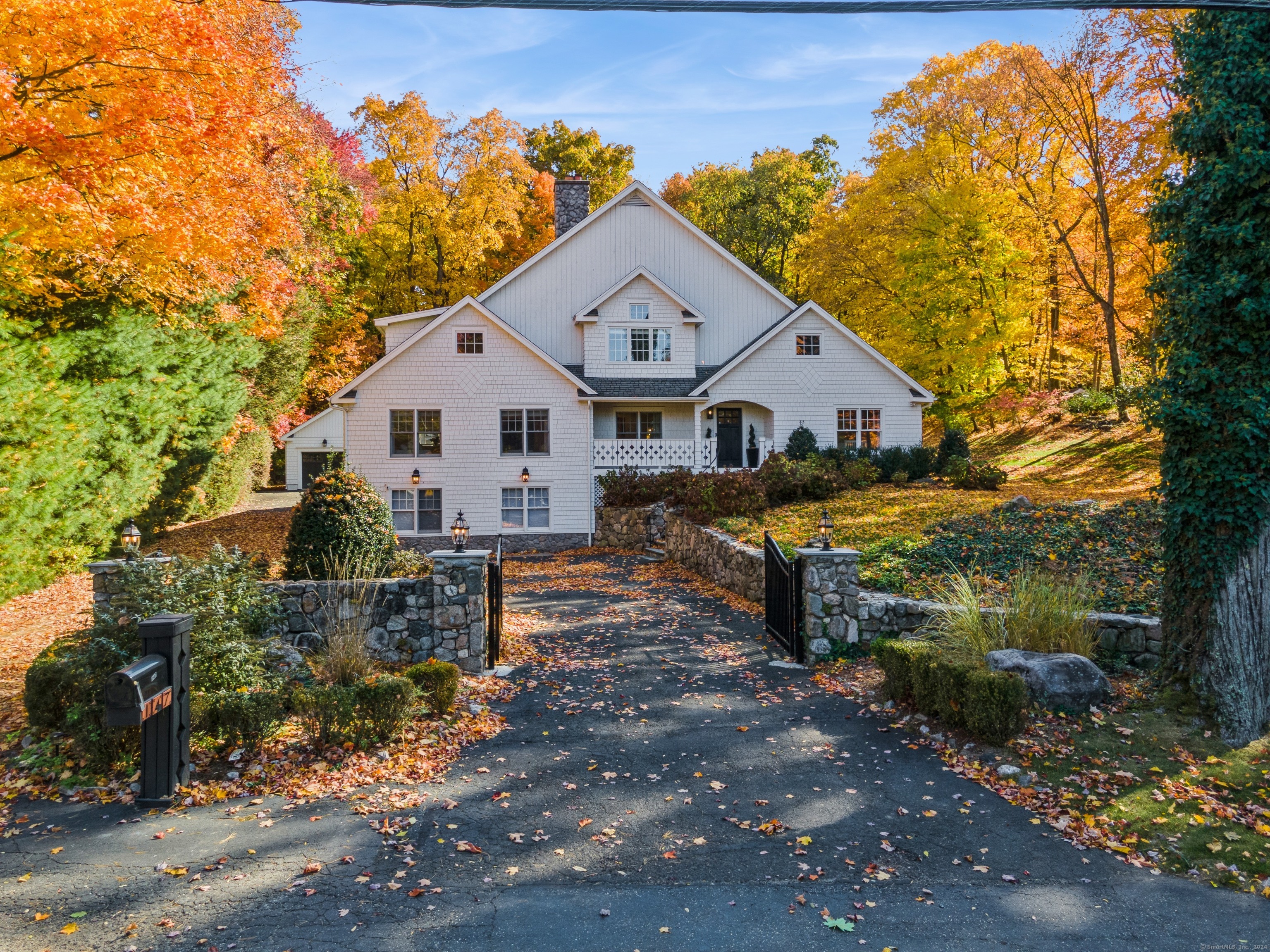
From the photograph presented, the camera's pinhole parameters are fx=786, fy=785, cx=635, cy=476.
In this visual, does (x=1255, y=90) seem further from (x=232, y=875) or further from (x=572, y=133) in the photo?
(x=572, y=133)

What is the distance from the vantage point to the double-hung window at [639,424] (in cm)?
2464

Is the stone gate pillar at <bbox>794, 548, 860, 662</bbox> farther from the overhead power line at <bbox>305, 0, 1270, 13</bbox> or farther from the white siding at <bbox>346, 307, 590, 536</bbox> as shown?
the white siding at <bbox>346, 307, 590, 536</bbox>

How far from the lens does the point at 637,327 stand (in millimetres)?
24109

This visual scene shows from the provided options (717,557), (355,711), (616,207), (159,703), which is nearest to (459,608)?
(355,711)

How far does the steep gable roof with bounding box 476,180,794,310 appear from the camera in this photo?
2430cm

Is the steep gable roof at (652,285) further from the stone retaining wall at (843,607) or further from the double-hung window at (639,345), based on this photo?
the stone retaining wall at (843,607)

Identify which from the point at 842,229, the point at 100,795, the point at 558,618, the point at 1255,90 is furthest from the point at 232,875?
the point at 842,229

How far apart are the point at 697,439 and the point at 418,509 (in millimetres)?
8238

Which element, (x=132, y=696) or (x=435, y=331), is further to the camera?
(x=435, y=331)

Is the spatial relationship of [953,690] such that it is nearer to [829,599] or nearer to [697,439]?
[829,599]

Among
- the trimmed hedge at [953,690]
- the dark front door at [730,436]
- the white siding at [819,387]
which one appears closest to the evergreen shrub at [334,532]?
the trimmed hedge at [953,690]

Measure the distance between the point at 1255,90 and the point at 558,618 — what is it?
33.7 ft

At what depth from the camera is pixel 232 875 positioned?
4680 mm

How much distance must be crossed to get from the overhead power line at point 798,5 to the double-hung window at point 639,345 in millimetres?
19661
